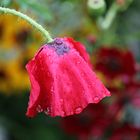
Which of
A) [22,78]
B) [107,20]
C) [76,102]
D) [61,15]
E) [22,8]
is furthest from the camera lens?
[22,78]

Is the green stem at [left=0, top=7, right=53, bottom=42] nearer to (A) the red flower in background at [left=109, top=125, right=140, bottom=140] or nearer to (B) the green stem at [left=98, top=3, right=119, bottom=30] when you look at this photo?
(B) the green stem at [left=98, top=3, right=119, bottom=30]

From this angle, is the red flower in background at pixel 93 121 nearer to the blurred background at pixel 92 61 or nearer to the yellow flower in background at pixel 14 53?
the blurred background at pixel 92 61

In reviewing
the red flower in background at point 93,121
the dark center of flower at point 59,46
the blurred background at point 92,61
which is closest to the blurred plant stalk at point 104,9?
the blurred background at point 92,61

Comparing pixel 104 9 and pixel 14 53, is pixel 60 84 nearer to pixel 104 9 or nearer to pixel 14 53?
pixel 104 9

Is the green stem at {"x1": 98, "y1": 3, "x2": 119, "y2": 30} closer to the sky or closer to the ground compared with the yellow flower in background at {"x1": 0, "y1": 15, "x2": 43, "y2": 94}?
closer to the ground

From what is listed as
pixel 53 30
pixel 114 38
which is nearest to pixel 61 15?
pixel 53 30

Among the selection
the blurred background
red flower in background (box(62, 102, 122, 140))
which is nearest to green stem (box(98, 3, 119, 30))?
the blurred background

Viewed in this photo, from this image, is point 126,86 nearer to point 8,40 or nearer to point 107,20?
point 107,20
